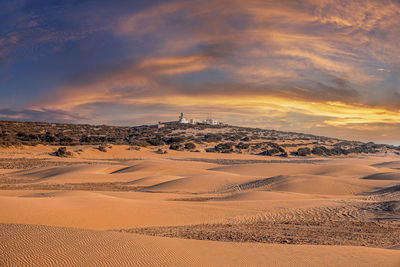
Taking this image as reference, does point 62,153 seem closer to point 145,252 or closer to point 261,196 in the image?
point 261,196

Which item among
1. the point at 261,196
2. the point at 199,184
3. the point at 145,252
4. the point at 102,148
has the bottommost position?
the point at 199,184

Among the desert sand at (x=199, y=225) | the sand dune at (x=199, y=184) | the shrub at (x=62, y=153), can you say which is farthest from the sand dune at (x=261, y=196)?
the shrub at (x=62, y=153)

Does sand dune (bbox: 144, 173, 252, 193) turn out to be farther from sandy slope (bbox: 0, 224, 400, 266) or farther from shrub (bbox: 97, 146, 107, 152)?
shrub (bbox: 97, 146, 107, 152)

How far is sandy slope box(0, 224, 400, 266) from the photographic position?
5020 millimetres

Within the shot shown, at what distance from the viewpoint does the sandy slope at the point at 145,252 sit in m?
5.02

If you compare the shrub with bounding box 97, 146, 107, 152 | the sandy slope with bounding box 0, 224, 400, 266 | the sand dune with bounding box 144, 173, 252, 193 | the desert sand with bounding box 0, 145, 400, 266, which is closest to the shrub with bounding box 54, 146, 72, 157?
the shrub with bounding box 97, 146, 107, 152

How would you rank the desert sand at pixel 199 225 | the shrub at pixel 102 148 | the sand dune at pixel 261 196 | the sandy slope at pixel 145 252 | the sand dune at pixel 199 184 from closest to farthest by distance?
the sandy slope at pixel 145 252, the desert sand at pixel 199 225, the sand dune at pixel 261 196, the sand dune at pixel 199 184, the shrub at pixel 102 148

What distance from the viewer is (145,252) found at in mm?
5578

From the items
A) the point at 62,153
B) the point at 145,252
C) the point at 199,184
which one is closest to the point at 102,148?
the point at 62,153

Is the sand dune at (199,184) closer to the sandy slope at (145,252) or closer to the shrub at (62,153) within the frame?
the sandy slope at (145,252)

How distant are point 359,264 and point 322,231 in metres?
3.88

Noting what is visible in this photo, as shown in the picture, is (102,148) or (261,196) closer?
(261,196)

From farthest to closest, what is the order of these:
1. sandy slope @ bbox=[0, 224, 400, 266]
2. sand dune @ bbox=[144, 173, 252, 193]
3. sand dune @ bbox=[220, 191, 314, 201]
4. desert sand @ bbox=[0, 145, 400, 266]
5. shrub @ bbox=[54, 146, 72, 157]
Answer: shrub @ bbox=[54, 146, 72, 157] < sand dune @ bbox=[144, 173, 252, 193] < sand dune @ bbox=[220, 191, 314, 201] < desert sand @ bbox=[0, 145, 400, 266] < sandy slope @ bbox=[0, 224, 400, 266]

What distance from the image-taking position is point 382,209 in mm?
13227
